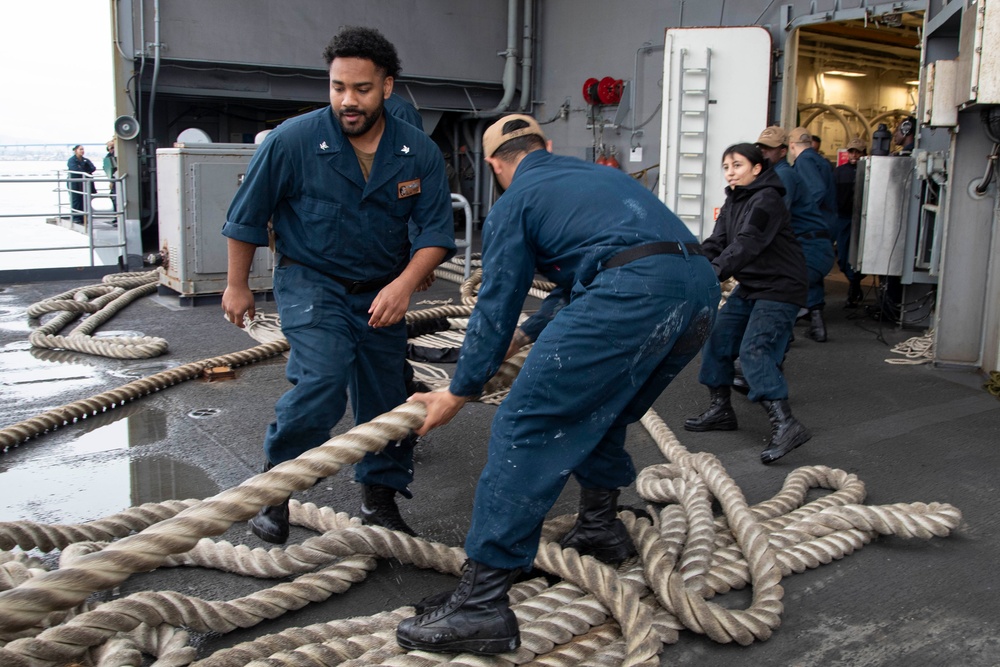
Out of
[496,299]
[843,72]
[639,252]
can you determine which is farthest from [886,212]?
[843,72]

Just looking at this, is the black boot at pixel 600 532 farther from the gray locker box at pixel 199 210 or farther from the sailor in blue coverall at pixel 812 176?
the gray locker box at pixel 199 210

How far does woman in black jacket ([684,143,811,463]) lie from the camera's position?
4.66 m

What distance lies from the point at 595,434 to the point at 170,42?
37.8 ft

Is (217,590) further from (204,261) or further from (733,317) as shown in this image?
(204,261)

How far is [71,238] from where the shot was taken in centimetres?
2197

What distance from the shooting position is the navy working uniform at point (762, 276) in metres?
4.68

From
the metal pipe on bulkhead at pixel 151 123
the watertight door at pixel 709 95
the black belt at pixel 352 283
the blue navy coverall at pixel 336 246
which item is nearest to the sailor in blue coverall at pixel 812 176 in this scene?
the watertight door at pixel 709 95

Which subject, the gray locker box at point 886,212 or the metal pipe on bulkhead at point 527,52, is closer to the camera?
the gray locker box at point 886,212

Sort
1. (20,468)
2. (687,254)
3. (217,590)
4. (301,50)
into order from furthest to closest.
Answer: (301,50) → (20,468) → (217,590) → (687,254)

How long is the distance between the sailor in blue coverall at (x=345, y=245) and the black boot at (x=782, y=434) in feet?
6.30

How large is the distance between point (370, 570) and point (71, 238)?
21.5m

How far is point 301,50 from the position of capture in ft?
43.3

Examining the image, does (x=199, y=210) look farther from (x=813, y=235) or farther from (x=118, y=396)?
(x=813, y=235)

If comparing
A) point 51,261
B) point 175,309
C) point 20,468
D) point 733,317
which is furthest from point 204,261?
point 51,261
